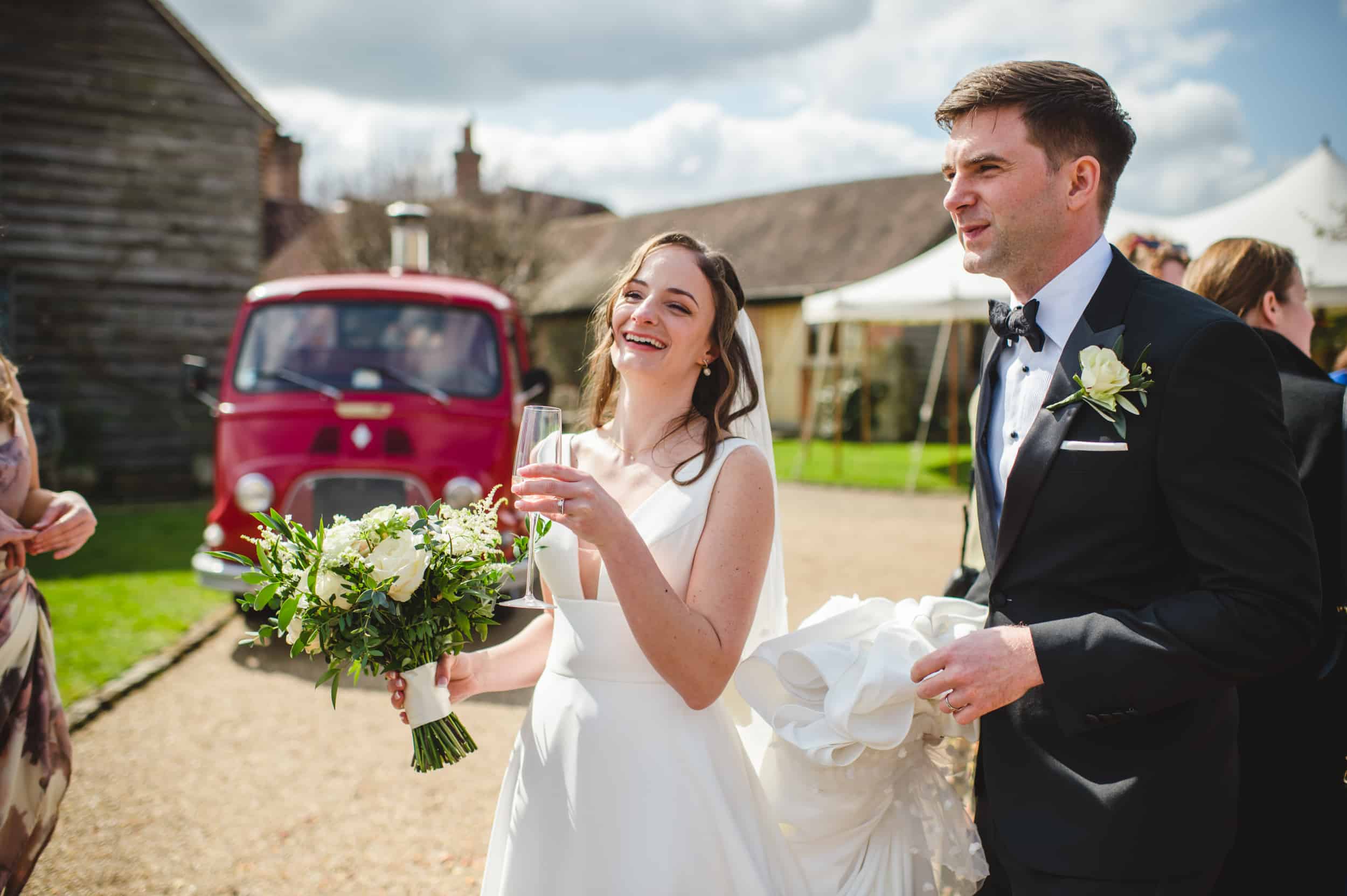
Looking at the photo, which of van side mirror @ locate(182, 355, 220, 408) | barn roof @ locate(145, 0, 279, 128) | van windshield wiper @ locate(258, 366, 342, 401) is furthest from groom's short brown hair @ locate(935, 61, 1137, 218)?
barn roof @ locate(145, 0, 279, 128)

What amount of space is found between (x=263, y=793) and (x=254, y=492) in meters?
2.40

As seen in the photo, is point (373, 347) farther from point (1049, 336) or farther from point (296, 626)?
point (1049, 336)

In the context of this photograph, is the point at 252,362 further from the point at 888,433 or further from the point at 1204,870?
the point at 888,433

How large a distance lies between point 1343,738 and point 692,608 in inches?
73.5

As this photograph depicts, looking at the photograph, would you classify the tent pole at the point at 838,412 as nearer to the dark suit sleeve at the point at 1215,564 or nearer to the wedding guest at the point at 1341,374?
the wedding guest at the point at 1341,374

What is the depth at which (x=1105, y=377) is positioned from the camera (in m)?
1.76

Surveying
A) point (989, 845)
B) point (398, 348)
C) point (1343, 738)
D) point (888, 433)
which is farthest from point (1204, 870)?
point (888, 433)

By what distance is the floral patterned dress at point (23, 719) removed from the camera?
299cm

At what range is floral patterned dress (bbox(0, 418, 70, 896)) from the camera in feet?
9.81

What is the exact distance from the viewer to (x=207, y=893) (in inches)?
144

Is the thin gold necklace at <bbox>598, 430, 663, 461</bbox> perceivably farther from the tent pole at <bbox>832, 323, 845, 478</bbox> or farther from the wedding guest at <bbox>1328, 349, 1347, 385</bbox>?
the tent pole at <bbox>832, 323, 845, 478</bbox>

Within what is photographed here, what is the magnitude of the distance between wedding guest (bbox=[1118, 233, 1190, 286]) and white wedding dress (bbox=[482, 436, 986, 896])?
9.97 ft

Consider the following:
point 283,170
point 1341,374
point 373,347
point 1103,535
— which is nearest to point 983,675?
point 1103,535

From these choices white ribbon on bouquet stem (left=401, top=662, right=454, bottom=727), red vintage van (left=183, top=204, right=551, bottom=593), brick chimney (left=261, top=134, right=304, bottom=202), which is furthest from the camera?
brick chimney (left=261, top=134, right=304, bottom=202)
